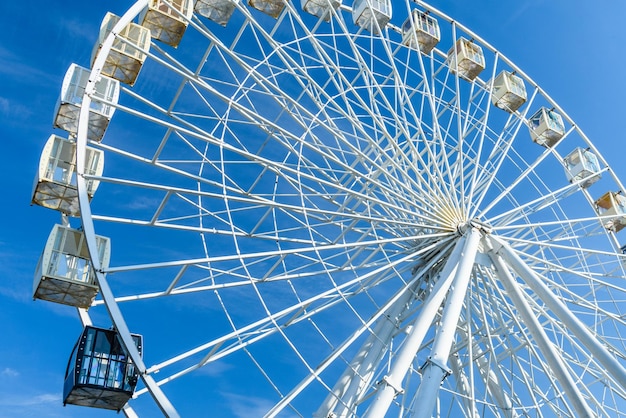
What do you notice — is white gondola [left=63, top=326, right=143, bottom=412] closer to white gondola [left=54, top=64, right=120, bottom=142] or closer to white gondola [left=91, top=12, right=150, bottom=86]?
white gondola [left=54, top=64, right=120, bottom=142]

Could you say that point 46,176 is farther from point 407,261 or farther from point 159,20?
point 407,261

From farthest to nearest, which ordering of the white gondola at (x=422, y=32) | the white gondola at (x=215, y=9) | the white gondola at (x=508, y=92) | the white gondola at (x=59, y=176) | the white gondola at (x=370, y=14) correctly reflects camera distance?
the white gondola at (x=508, y=92)
the white gondola at (x=422, y=32)
the white gondola at (x=370, y=14)
the white gondola at (x=215, y=9)
the white gondola at (x=59, y=176)

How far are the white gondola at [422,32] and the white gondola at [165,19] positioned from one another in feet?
18.9

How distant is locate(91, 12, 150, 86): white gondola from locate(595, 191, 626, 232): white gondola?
12210 mm

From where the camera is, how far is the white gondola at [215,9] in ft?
55.7

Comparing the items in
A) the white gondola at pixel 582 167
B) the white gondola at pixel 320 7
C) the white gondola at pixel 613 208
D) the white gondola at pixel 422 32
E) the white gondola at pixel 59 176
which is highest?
the white gondola at pixel 320 7

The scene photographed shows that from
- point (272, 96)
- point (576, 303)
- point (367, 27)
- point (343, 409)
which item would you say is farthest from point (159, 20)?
point (576, 303)

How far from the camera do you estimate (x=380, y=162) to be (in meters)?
17.2

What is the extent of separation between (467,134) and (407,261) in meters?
4.05

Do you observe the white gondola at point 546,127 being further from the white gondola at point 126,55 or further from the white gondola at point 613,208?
the white gondola at point 126,55

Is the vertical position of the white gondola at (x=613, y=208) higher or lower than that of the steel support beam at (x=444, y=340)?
higher

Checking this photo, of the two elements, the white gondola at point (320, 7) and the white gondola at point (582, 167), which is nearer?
the white gondola at point (320, 7)

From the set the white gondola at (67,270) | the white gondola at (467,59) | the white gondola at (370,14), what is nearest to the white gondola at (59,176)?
the white gondola at (67,270)

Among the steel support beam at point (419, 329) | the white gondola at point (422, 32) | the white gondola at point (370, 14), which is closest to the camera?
the steel support beam at point (419, 329)
